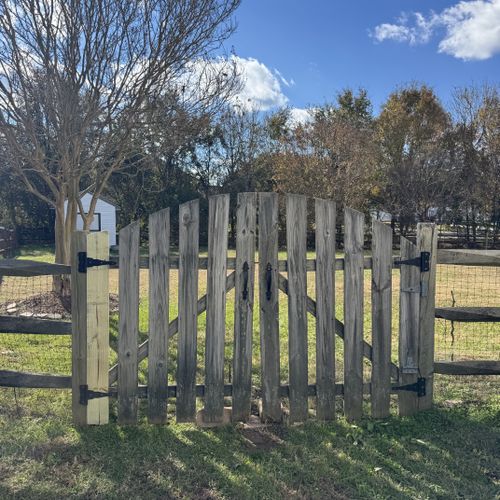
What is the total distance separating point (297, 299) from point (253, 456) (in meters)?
1.15

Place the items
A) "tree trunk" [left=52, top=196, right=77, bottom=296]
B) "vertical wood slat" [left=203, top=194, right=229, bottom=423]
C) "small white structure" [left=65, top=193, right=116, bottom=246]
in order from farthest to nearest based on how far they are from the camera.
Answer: "small white structure" [left=65, top=193, right=116, bottom=246] < "tree trunk" [left=52, top=196, right=77, bottom=296] < "vertical wood slat" [left=203, top=194, right=229, bottom=423]

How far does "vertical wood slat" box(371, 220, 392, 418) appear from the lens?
3588 mm

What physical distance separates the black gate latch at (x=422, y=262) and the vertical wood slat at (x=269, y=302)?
3.36ft

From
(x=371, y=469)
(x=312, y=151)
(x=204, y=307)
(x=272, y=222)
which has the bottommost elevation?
(x=371, y=469)

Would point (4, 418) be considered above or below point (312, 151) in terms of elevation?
below

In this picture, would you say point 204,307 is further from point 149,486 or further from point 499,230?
point 499,230

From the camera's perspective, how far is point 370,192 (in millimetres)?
26109

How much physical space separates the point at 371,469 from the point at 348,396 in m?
0.75

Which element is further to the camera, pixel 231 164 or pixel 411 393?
pixel 231 164

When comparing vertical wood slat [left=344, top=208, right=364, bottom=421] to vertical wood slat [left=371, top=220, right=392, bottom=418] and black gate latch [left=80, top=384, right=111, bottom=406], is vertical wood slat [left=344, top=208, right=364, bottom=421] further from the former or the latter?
black gate latch [left=80, top=384, right=111, bottom=406]

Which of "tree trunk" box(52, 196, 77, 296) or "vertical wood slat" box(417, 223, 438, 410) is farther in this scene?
"tree trunk" box(52, 196, 77, 296)

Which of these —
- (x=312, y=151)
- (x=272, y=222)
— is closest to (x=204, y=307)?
(x=272, y=222)

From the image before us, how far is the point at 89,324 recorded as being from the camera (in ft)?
11.0

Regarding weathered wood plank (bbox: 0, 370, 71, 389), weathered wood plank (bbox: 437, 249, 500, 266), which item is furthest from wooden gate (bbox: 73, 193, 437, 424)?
weathered wood plank (bbox: 437, 249, 500, 266)
